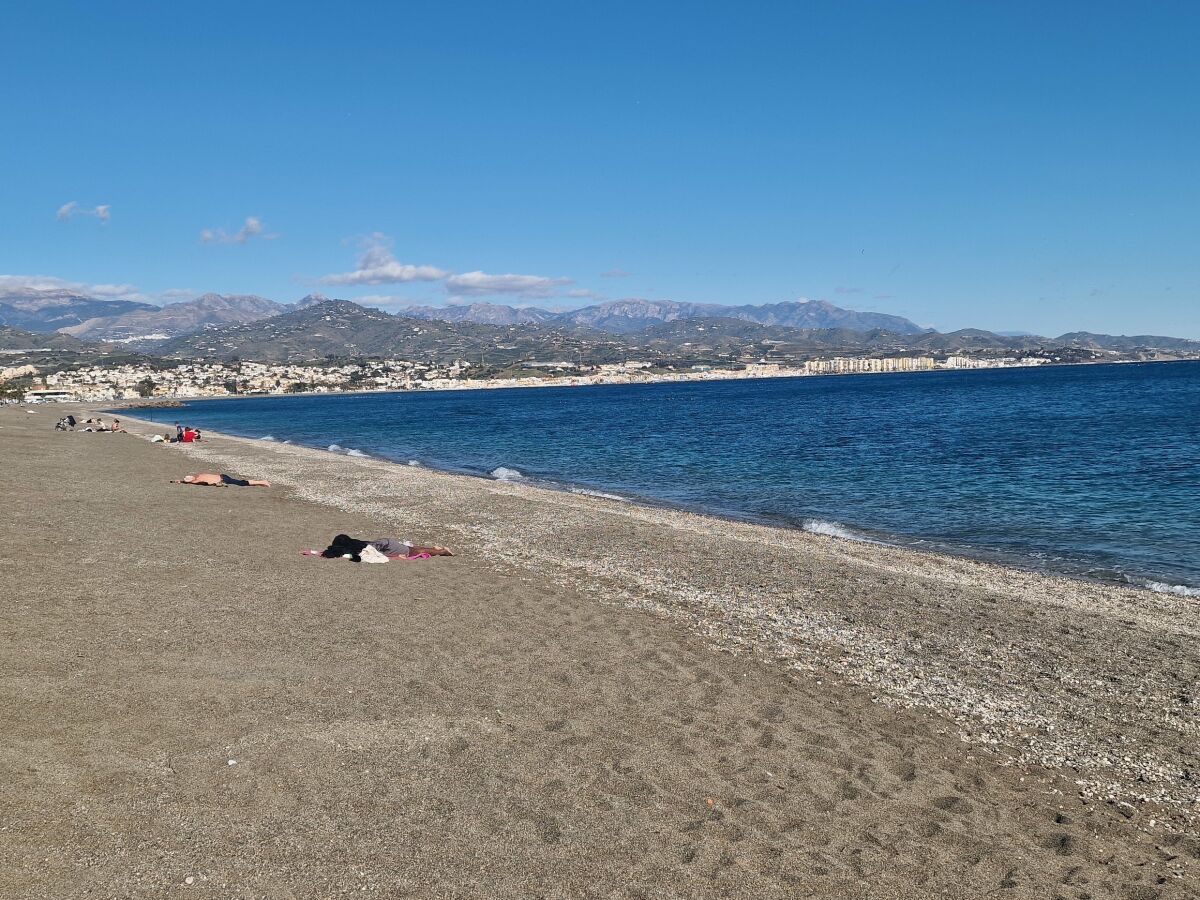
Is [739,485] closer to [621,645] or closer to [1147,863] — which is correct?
[621,645]

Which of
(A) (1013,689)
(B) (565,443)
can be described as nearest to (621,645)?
(A) (1013,689)

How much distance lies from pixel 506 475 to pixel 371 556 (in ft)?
70.6

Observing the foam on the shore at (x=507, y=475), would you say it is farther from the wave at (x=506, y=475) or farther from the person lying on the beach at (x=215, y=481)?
the person lying on the beach at (x=215, y=481)

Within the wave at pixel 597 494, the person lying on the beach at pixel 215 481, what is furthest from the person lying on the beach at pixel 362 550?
the person lying on the beach at pixel 215 481

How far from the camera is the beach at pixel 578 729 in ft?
19.8

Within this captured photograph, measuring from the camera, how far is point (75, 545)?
15.7m

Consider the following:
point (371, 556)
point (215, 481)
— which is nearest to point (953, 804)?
point (371, 556)

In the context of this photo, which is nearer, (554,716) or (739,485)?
(554,716)

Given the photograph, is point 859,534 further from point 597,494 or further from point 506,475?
point 506,475

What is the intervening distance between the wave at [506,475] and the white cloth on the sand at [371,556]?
1926 cm

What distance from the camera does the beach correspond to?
604 cm

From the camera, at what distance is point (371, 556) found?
16156 mm

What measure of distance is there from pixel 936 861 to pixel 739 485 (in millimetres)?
27585

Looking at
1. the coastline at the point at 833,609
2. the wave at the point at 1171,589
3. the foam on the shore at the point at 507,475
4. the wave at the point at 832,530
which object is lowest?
the foam on the shore at the point at 507,475
